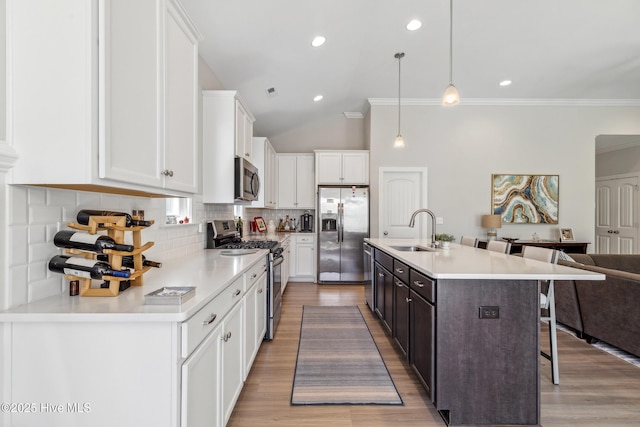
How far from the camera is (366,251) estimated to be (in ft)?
13.0

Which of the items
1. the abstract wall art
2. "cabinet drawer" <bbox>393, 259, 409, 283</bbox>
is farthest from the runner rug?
the abstract wall art

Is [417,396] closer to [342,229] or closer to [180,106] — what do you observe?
[180,106]

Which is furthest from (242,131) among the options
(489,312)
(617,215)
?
(617,215)

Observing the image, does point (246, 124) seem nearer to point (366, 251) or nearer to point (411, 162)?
point (366, 251)

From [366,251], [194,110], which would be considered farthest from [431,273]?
[366,251]

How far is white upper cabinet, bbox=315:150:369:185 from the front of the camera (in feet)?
17.9

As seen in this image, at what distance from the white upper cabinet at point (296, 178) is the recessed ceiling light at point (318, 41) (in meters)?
2.49

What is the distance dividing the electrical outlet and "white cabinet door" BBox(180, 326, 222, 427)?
1.42m

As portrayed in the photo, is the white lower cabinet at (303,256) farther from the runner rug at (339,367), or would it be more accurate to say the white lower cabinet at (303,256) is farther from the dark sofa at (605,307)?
the dark sofa at (605,307)

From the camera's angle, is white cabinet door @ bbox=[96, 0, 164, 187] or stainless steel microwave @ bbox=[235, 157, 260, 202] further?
stainless steel microwave @ bbox=[235, 157, 260, 202]

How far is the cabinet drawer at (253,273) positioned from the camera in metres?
2.07

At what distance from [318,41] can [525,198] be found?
4432 millimetres

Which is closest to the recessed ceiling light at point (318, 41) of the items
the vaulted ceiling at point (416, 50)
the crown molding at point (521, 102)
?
the vaulted ceiling at point (416, 50)

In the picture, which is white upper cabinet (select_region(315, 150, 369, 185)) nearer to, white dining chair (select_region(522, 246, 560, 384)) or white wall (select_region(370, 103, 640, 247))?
white wall (select_region(370, 103, 640, 247))
